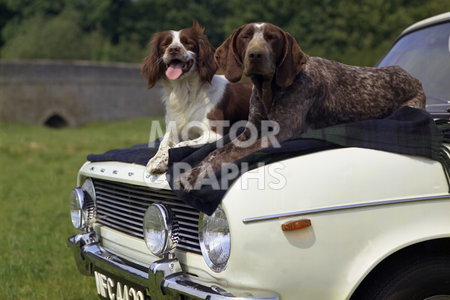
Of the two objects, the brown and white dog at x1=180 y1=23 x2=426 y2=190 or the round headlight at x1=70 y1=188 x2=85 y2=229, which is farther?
the round headlight at x1=70 y1=188 x2=85 y2=229

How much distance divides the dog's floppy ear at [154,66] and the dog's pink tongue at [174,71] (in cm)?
8

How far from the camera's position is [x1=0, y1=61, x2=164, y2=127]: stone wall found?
33.5 meters

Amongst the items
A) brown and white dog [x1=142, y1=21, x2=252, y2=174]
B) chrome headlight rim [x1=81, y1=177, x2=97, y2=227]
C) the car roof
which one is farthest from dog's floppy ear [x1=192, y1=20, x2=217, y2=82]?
the car roof

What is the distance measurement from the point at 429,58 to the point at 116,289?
2.81 m

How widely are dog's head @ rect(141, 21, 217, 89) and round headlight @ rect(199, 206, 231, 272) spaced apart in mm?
1373

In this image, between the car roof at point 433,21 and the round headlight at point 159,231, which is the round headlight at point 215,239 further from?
the car roof at point 433,21

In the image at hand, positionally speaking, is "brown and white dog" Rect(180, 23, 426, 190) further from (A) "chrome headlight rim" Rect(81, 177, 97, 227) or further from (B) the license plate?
(A) "chrome headlight rim" Rect(81, 177, 97, 227)

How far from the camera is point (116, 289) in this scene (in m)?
2.96

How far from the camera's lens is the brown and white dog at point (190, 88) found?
3420 mm

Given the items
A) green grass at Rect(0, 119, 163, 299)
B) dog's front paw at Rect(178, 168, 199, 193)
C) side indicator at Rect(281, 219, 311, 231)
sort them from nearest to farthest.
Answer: side indicator at Rect(281, 219, 311, 231)
dog's front paw at Rect(178, 168, 199, 193)
green grass at Rect(0, 119, 163, 299)

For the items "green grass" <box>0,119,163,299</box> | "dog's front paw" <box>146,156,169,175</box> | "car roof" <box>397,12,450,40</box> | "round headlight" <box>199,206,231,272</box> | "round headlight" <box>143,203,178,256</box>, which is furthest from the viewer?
"green grass" <box>0,119,163,299</box>

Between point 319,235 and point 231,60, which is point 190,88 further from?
point 319,235

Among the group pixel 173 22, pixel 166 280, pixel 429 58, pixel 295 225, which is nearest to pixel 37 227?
pixel 166 280

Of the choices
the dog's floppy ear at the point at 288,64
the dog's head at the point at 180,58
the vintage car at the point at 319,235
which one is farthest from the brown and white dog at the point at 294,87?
the dog's head at the point at 180,58
